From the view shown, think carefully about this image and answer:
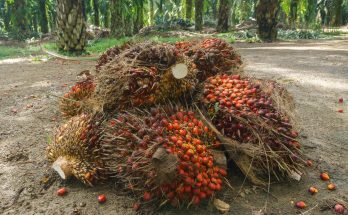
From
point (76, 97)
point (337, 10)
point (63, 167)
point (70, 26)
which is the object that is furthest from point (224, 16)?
point (63, 167)

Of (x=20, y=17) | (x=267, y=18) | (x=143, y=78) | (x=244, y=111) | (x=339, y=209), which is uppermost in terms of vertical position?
(x=20, y=17)

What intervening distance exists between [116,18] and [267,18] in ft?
19.1

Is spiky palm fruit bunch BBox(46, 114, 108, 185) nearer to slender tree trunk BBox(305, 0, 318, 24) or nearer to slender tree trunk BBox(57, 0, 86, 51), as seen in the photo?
slender tree trunk BBox(57, 0, 86, 51)

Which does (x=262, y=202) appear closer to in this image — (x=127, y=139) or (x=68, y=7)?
(x=127, y=139)

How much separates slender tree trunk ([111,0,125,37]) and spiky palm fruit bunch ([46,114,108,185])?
1146 centimetres

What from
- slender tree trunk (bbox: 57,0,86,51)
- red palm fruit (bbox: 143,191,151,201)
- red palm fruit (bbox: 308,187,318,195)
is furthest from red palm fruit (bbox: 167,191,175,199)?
slender tree trunk (bbox: 57,0,86,51)

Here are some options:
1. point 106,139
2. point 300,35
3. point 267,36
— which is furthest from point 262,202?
point 300,35

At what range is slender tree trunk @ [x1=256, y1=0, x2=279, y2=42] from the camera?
1090 cm

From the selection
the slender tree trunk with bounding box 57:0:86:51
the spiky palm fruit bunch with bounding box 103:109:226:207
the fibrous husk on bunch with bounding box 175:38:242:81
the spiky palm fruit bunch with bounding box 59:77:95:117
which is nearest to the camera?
the spiky palm fruit bunch with bounding box 103:109:226:207

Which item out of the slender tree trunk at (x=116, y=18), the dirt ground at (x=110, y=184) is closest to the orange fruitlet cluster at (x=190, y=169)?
the dirt ground at (x=110, y=184)

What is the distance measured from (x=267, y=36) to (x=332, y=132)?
370 inches

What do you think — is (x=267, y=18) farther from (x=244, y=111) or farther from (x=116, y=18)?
(x=244, y=111)

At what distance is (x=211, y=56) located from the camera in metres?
2.29

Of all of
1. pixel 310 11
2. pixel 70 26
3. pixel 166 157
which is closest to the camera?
pixel 166 157
